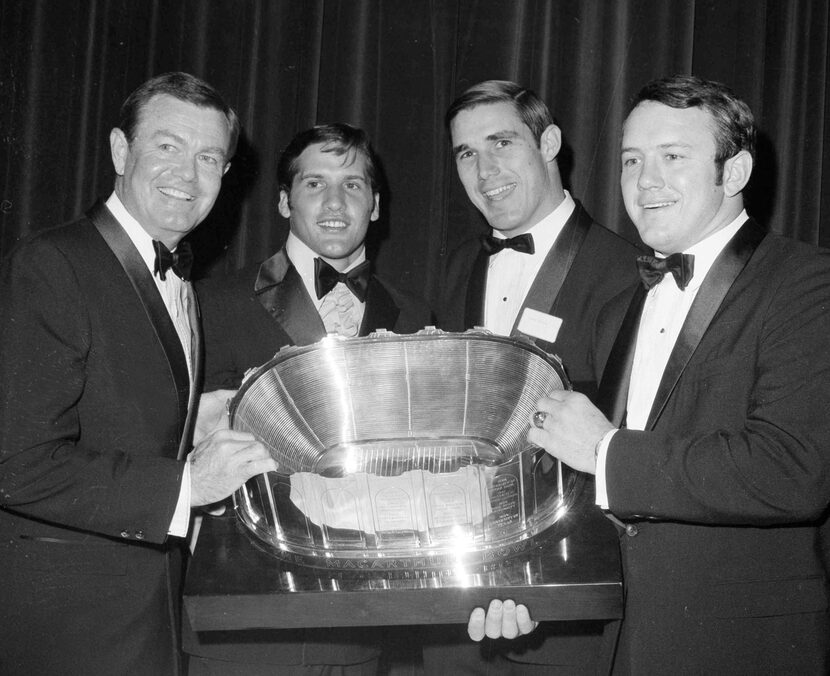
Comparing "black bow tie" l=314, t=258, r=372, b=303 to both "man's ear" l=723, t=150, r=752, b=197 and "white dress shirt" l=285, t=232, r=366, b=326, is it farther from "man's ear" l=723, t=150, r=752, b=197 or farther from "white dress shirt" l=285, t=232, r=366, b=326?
"man's ear" l=723, t=150, r=752, b=197

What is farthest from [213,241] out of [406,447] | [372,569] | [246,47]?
[372,569]

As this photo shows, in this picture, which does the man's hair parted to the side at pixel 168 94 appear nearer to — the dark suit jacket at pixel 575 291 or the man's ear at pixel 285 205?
the man's ear at pixel 285 205

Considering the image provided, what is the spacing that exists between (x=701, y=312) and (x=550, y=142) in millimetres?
1021

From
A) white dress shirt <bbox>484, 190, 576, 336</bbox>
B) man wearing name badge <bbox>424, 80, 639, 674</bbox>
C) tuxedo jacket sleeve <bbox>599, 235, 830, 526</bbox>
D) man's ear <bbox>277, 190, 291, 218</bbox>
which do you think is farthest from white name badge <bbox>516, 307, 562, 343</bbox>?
man's ear <bbox>277, 190, 291, 218</bbox>

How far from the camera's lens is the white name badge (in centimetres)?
211

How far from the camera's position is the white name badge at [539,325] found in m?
2.11

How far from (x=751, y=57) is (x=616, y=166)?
542 mm

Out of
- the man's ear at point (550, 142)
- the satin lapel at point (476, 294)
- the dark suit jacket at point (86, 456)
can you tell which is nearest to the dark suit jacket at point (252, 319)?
the dark suit jacket at point (86, 456)

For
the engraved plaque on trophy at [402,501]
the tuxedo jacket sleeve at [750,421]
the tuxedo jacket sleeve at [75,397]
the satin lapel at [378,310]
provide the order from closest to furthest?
the engraved plaque on trophy at [402,501]
the tuxedo jacket sleeve at [750,421]
the tuxedo jacket sleeve at [75,397]
the satin lapel at [378,310]

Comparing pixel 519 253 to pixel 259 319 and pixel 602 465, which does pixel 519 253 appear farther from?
pixel 602 465

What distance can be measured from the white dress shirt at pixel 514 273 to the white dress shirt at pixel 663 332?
61cm

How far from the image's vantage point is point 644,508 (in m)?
1.46

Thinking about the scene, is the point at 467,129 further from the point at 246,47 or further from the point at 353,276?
the point at 246,47

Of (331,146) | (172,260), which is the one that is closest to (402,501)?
(172,260)
